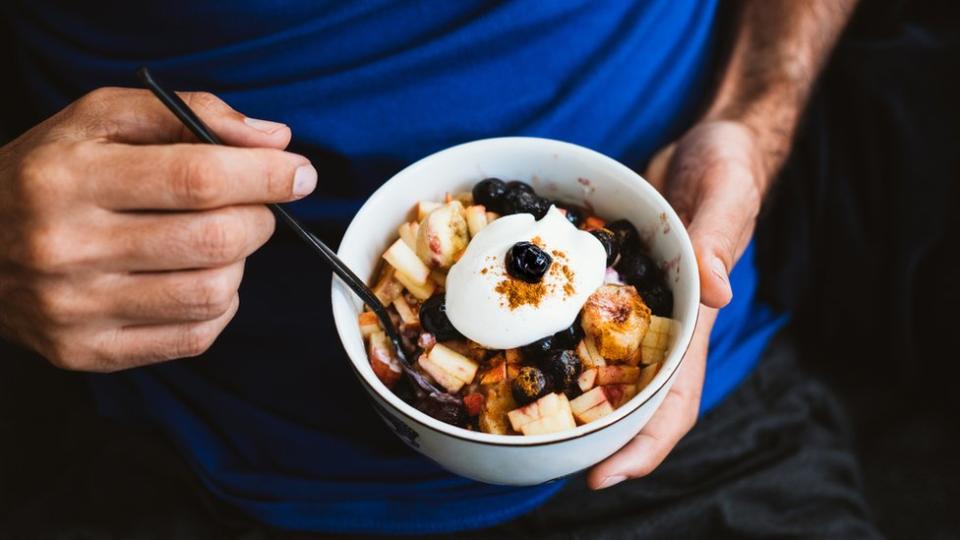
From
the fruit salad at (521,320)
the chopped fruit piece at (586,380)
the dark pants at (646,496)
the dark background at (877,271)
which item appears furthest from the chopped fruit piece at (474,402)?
the dark background at (877,271)

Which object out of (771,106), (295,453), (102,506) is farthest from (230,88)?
(771,106)

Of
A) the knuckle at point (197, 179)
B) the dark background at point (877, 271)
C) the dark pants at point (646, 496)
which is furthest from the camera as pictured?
the dark background at point (877, 271)

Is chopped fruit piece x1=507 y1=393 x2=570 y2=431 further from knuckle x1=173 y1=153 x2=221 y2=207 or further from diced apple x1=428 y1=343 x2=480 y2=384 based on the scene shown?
knuckle x1=173 y1=153 x2=221 y2=207

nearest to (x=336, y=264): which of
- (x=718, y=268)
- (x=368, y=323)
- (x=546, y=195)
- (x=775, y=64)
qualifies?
(x=368, y=323)

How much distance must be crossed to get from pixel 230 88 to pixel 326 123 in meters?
0.13

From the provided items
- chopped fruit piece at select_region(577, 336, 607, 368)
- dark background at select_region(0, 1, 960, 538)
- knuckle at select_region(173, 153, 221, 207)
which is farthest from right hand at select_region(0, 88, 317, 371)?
dark background at select_region(0, 1, 960, 538)

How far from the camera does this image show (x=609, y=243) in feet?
2.78

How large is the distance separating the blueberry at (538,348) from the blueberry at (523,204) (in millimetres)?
161

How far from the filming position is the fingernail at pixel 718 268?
830 mm

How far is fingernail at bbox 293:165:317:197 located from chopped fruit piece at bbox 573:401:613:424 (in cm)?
35

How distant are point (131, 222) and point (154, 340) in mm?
146

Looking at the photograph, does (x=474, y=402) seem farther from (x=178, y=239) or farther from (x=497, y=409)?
(x=178, y=239)

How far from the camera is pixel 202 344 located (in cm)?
79

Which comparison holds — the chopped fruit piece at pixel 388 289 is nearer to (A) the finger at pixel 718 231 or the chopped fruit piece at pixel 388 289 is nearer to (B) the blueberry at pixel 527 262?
(B) the blueberry at pixel 527 262
